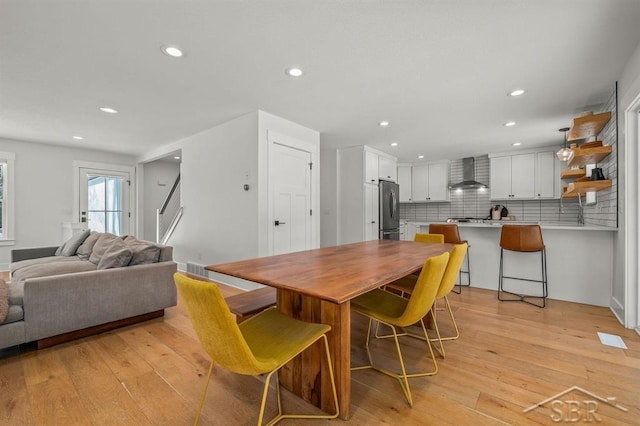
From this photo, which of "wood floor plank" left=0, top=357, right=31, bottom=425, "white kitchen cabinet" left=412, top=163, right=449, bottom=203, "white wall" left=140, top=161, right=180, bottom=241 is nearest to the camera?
"wood floor plank" left=0, top=357, right=31, bottom=425

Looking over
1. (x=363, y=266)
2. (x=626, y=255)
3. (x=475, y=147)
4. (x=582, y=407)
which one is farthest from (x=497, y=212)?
(x=363, y=266)

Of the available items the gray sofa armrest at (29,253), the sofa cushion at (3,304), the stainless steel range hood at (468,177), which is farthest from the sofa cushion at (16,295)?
the stainless steel range hood at (468,177)

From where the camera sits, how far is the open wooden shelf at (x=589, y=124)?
2.98 metres

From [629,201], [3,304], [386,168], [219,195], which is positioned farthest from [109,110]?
[629,201]

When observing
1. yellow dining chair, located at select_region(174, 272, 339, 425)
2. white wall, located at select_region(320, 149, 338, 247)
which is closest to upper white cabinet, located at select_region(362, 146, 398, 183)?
white wall, located at select_region(320, 149, 338, 247)

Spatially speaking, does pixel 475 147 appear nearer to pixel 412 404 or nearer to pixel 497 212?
pixel 497 212

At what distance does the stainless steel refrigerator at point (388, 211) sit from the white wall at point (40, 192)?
20.0ft

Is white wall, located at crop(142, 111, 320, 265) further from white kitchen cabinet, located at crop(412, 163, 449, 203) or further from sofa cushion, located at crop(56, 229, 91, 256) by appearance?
white kitchen cabinet, located at crop(412, 163, 449, 203)

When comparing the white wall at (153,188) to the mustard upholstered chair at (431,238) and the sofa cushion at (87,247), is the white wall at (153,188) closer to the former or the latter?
the sofa cushion at (87,247)

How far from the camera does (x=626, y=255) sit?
8.18 feet

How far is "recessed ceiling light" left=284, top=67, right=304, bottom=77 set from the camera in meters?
2.55

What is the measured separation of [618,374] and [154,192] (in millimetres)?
7933

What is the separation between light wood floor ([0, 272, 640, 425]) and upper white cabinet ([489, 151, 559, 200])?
3.66 meters

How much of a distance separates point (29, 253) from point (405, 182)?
23.9ft
